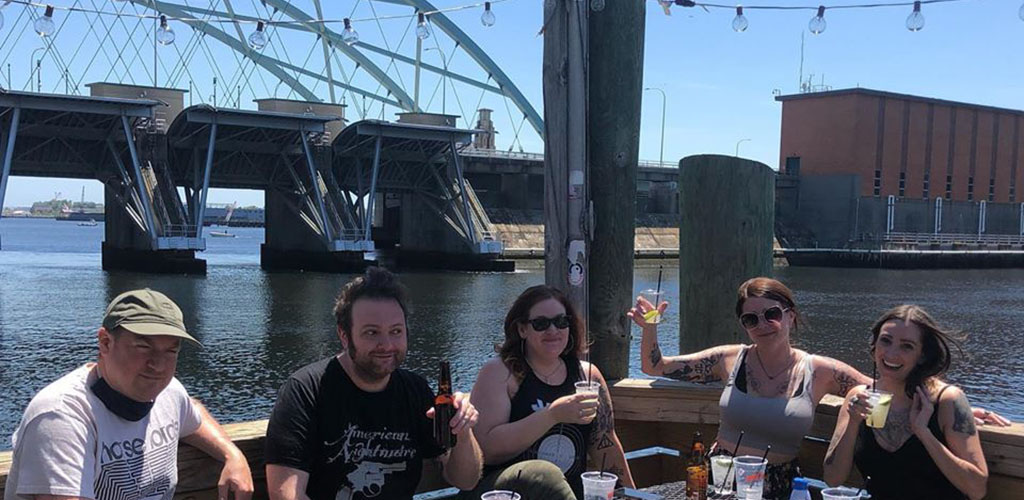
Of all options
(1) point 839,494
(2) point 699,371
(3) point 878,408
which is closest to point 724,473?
(1) point 839,494

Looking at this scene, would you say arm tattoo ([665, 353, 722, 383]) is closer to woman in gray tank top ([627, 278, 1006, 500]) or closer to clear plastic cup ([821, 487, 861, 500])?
woman in gray tank top ([627, 278, 1006, 500])

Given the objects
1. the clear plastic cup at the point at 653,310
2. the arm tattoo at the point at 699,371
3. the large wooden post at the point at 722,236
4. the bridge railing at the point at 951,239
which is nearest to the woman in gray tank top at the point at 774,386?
the arm tattoo at the point at 699,371

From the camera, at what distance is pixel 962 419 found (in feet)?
11.8

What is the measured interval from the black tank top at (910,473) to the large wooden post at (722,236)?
1.83 m

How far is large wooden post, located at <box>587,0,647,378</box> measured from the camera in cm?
509

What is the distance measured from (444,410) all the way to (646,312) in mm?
1459

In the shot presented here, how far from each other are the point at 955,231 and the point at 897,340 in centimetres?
8198

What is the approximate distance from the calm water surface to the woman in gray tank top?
4162mm

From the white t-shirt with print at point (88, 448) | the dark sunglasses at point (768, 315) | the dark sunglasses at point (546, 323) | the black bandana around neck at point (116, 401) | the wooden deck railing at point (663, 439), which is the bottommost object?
the wooden deck railing at point (663, 439)

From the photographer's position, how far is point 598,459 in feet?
13.5

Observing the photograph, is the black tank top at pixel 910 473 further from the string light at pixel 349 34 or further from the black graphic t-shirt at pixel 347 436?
the string light at pixel 349 34

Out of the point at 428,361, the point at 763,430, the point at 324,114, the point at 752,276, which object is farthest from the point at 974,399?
the point at 324,114

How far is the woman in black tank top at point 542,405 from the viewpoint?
3.74 m

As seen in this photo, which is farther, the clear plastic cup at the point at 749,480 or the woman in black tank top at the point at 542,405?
the woman in black tank top at the point at 542,405
